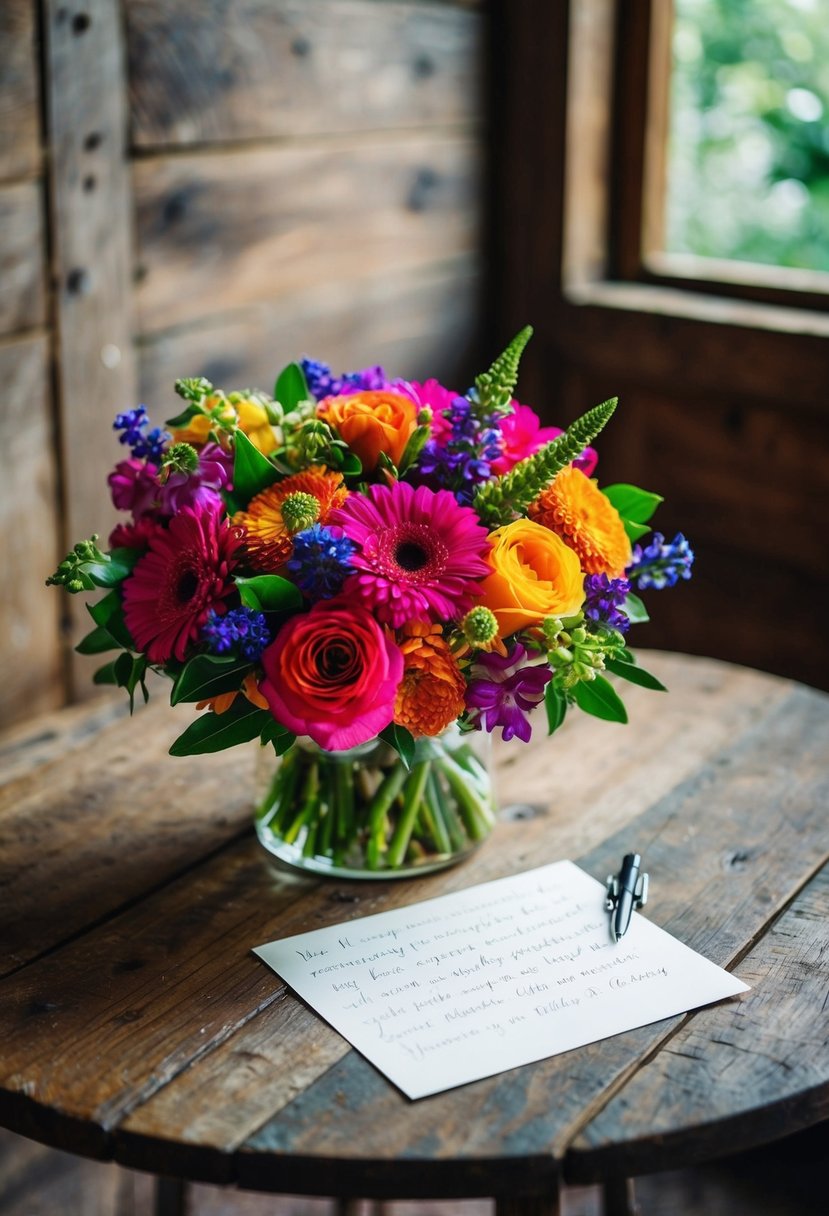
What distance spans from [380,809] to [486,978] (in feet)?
0.58

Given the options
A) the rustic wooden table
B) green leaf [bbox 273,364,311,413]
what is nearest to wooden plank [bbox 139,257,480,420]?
the rustic wooden table

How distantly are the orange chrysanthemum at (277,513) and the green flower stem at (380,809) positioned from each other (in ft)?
0.73

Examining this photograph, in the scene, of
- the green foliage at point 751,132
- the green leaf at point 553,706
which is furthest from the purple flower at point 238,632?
the green foliage at point 751,132

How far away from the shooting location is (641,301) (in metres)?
2.18

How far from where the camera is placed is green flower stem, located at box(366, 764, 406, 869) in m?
1.07

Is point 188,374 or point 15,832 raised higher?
point 188,374

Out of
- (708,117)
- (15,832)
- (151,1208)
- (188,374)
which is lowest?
(151,1208)

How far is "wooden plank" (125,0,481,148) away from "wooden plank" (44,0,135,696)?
59 millimetres

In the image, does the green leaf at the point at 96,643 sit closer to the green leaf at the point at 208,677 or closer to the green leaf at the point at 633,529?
the green leaf at the point at 208,677

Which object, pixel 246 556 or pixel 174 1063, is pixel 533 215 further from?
pixel 174 1063

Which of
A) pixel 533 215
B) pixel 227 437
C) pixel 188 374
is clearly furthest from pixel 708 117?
pixel 227 437

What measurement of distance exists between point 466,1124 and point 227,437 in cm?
53

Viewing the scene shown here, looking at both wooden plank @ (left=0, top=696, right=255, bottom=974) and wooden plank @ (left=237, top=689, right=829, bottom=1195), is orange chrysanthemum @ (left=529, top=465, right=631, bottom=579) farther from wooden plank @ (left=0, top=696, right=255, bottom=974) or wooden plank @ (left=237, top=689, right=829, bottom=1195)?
wooden plank @ (left=0, top=696, right=255, bottom=974)

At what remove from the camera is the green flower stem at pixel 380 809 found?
3.51 feet
